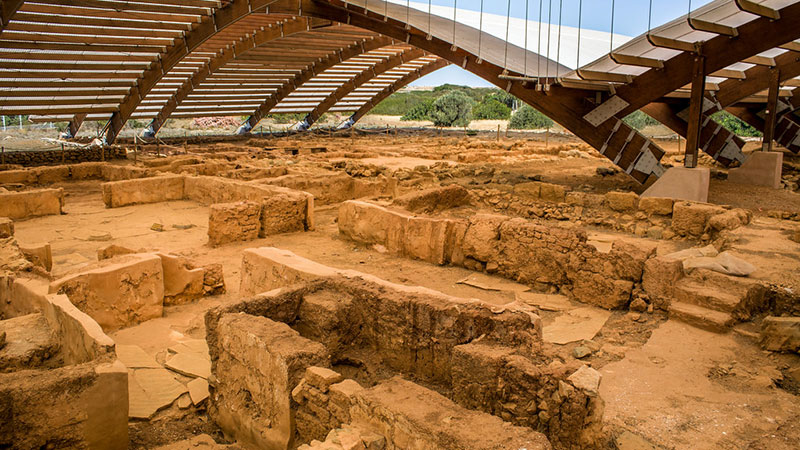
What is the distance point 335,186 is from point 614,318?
840 centimetres

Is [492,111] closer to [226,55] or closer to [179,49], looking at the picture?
[226,55]

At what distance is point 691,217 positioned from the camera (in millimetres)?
9938

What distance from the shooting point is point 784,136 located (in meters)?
20.8

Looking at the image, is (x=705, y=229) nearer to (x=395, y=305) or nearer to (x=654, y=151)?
(x=654, y=151)

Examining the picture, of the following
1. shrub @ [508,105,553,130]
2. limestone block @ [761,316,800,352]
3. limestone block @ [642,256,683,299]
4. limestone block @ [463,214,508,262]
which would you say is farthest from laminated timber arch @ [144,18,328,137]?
shrub @ [508,105,553,130]

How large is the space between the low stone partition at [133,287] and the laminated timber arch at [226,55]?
1980 cm

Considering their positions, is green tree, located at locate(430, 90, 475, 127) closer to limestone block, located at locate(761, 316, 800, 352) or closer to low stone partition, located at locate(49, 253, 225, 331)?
low stone partition, located at locate(49, 253, 225, 331)

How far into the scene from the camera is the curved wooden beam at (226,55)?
81.4ft

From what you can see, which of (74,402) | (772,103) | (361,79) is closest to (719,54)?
(772,103)

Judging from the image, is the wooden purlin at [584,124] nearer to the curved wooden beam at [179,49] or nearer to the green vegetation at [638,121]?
the curved wooden beam at [179,49]

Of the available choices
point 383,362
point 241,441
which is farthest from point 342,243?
point 241,441

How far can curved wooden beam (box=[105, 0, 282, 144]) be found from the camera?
21.5 meters

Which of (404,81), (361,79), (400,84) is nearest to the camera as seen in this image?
(361,79)

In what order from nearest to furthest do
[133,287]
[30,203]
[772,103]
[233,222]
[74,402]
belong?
[74,402]
[133,287]
[233,222]
[30,203]
[772,103]
